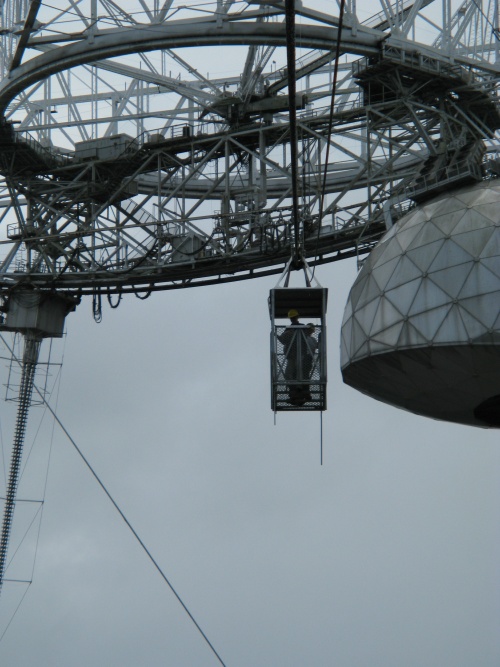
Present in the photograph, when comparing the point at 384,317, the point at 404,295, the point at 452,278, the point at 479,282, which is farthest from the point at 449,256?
the point at 384,317

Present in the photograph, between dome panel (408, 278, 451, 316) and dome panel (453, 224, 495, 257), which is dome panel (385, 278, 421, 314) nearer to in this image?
dome panel (408, 278, 451, 316)

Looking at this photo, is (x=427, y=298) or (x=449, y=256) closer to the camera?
(x=427, y=298)

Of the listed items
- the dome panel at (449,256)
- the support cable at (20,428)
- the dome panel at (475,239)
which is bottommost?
the support cable at (20,428)

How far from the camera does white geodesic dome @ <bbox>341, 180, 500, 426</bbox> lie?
42.8 metres

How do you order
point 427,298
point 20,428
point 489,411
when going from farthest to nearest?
point 20,428
point 489,411
point 427,298

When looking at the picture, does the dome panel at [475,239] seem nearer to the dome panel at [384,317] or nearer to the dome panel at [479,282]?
the dome panel at [479,282]

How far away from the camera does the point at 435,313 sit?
142 ft

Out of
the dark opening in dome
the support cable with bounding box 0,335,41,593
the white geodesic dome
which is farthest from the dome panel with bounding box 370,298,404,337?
the support cable with bounding box 0,335,41,593

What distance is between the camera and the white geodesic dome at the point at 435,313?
4284cm

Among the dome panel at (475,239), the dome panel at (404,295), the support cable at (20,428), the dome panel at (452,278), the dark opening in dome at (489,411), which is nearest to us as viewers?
the dome panel at (452,278)

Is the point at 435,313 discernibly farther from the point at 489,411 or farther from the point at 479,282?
the point at 489,411

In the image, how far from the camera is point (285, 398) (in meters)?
30.1

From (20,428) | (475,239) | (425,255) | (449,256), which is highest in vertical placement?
(475,239)

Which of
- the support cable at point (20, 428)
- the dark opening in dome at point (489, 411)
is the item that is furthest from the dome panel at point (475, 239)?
the support cable at point (20, 428)
